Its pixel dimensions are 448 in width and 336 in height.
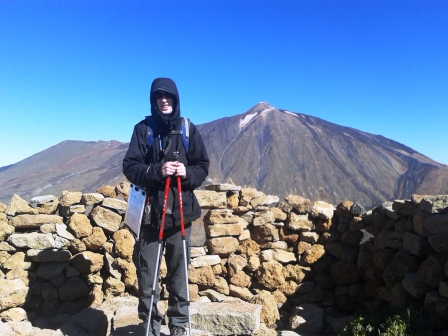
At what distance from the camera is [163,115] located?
3934 millimetres

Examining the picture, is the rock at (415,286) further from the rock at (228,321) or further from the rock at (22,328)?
the rock at (22,328)

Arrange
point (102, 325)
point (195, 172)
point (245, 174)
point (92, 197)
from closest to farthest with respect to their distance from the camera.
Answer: point (195, 172)
point (102, 325)
point (92, 197)
point (245, 174)

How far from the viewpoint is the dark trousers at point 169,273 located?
3830 millimetres

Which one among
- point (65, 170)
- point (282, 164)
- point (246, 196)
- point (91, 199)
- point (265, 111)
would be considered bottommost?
point (91, 199)

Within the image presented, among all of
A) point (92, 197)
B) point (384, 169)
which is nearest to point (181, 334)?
point (92, 197)

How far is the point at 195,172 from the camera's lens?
3.91m

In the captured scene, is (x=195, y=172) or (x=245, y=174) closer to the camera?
(x=195, y=172)

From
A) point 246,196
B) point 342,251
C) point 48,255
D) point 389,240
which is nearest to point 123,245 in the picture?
point 48,255

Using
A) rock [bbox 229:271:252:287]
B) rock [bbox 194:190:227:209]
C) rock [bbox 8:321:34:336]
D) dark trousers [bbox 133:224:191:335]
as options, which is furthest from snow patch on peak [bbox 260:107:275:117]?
dark trousers [bbox 133:224:191:335]

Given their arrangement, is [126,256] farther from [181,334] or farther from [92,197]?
[181,334]

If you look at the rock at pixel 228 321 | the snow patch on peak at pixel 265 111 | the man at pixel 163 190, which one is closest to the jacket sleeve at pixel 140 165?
the man at pixel 163 190

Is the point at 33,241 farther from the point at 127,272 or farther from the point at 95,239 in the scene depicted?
the point at 127,272

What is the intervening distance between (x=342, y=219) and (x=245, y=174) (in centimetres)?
3183

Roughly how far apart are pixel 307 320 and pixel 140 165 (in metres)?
4.08
